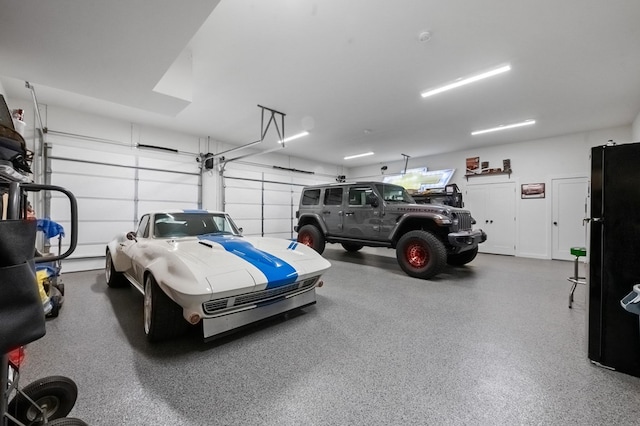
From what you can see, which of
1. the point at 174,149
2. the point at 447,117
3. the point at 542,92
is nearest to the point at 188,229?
the point at 174,149

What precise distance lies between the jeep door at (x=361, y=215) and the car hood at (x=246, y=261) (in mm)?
2597

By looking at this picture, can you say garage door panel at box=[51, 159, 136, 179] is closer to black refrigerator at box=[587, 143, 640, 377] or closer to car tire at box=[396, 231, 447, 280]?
car tire at box=[396, 231, 447, 280]

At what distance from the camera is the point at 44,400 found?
1294mm

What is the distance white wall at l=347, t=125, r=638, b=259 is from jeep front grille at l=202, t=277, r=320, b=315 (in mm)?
8038

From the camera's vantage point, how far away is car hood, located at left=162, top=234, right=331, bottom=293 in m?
2.12

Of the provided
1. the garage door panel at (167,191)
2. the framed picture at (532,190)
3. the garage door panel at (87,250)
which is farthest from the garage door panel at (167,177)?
the framed picture at (532,190)

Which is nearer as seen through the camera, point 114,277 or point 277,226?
point 114,277

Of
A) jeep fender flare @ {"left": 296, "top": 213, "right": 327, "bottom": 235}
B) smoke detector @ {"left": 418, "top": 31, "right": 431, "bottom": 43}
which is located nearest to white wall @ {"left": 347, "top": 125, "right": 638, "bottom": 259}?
jeep fender flare @ {"left": 296, "top": 213, "right": 327, "bottom": 235}

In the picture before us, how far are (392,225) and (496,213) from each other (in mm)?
5284

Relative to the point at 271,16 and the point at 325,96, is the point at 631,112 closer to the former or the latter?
the point at 325,96

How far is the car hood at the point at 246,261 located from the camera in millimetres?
2125

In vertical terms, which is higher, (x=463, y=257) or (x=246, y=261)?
(x=246, y=261)

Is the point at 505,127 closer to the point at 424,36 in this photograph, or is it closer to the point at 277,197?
the point at 424,36

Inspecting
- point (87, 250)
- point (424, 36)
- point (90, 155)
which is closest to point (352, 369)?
point (424, 36)
